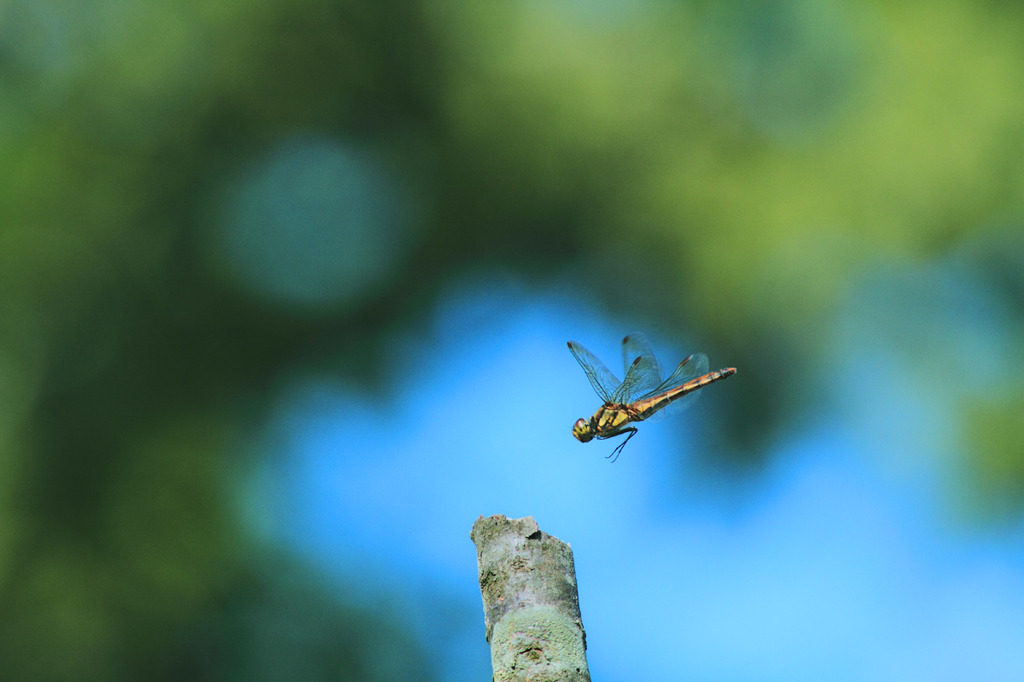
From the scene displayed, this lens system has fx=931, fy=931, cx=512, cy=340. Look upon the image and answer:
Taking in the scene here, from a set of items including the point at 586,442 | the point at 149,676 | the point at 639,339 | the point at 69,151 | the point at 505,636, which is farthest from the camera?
the point at 69,151

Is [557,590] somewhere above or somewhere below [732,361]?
below

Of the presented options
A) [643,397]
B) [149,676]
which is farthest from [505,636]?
[149,676]

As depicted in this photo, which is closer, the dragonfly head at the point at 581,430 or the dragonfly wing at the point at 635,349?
the dragonfly head at the point at 581,430

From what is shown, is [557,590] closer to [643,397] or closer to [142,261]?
[643,397]

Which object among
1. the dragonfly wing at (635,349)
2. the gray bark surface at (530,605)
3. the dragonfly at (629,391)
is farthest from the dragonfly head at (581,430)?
the gray bark surface at (530,605)

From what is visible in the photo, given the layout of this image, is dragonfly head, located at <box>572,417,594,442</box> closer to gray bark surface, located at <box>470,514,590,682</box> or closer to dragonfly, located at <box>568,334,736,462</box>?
dragonfly, located at <box>568,334,736,462</box>

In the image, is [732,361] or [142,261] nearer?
[732,361]

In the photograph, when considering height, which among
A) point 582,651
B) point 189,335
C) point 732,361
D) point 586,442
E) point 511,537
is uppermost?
point 189,335

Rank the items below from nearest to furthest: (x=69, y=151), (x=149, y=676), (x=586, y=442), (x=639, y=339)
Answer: (x=586, y=442), (x=639, y=339), (x=149, y=676), (x=69, y=151)

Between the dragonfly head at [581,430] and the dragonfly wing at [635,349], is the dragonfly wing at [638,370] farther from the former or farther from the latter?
the dragonfly head at [581,430]
